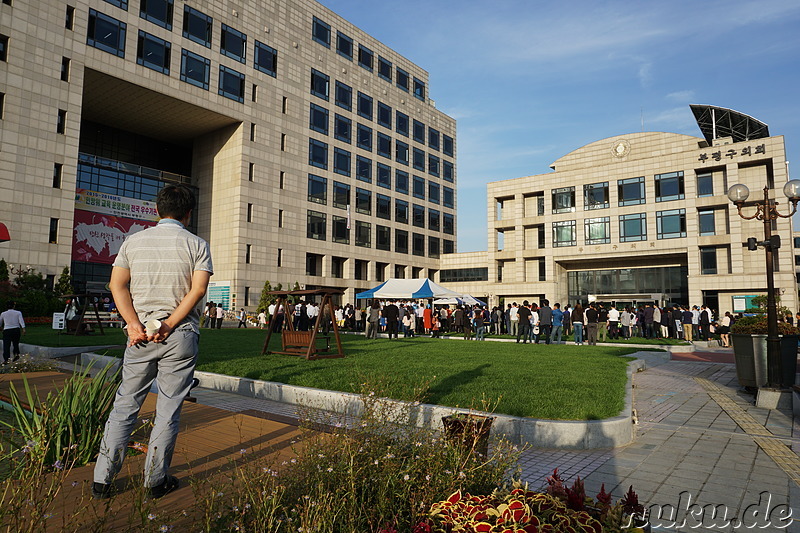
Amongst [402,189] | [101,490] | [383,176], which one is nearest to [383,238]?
[402,189]

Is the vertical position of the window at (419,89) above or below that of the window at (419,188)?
above

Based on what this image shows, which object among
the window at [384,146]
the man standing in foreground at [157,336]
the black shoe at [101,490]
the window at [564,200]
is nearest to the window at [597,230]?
the window at [564,200]

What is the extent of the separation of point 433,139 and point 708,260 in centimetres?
3251

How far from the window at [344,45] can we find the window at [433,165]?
15.3 meters

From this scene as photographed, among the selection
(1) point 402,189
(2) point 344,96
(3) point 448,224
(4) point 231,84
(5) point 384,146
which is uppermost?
(2) point 344,96

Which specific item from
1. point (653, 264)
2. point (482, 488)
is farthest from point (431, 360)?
point (653, 264)

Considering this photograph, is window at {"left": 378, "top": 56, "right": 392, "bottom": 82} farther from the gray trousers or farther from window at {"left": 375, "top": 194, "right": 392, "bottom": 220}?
the gray trousers

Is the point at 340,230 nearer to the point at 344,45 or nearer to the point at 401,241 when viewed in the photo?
the point at 401,241

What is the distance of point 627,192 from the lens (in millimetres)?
44219

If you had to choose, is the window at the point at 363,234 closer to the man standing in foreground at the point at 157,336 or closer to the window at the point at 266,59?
the window at the point at 266,59

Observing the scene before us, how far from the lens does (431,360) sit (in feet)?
40.4

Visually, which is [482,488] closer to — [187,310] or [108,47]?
[187,310]

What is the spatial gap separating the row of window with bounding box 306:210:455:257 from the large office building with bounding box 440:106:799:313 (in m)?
6.70

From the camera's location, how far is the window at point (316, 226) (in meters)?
45.0
